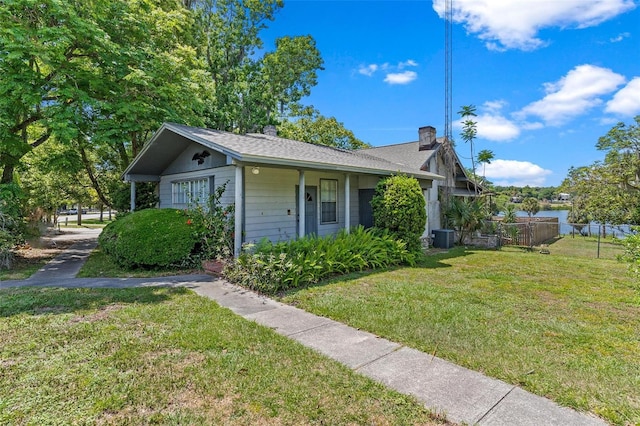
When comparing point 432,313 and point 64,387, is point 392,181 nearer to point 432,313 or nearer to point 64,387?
point 432,313

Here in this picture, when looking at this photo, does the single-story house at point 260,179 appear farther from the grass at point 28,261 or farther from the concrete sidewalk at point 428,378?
the concrete sidewalk at point 428,378

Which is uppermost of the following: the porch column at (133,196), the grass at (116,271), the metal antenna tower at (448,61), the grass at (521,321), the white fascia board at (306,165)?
the metal antenna tower at (448,61)

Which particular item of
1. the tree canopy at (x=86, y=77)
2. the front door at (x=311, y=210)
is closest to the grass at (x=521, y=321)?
the front door at (x=311, y=210)

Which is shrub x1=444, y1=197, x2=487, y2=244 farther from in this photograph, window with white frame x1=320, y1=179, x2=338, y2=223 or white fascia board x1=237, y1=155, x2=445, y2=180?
window with white frame x1=320, y1=179, x2=338, y2=223

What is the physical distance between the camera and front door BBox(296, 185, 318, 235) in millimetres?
10750

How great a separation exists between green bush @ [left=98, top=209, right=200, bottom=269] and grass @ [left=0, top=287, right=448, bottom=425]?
3246 mm

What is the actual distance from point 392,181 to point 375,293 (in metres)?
4.70

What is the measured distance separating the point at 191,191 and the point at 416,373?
942cm

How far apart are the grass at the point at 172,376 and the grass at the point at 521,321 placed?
4.39 ft

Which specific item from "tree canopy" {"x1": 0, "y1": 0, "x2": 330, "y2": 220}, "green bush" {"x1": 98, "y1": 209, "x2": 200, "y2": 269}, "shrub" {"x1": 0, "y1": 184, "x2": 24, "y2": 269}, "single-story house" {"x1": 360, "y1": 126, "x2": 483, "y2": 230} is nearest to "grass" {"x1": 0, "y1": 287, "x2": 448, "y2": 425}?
"green bush" {"x1": 98, "y1": 209, "x2": 200, "y2": 269}

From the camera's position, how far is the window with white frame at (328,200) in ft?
36.8

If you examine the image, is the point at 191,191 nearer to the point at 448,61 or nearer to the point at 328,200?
the point at 328,200

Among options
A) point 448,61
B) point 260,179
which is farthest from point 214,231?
point 448,61

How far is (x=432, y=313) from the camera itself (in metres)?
5.16
